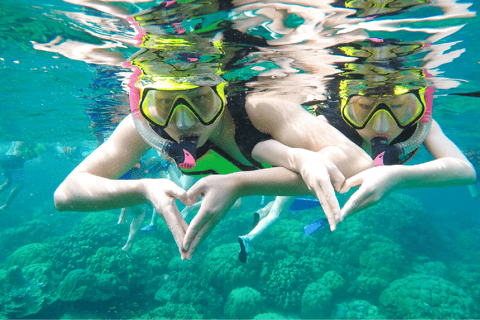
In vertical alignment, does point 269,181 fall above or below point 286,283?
above

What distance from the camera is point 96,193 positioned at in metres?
2.31

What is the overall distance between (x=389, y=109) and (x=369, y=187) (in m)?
2.35

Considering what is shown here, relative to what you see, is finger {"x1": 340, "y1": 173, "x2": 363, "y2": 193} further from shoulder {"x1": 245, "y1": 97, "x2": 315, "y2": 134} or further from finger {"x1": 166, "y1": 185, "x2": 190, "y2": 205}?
finger {"x1": 166, "y1": 185, "x2": 190, "y2": 205}

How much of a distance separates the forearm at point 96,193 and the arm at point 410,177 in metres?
1.67

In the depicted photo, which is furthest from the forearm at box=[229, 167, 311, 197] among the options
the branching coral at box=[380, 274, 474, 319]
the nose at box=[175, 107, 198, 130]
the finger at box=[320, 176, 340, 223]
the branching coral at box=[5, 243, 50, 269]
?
the branching coral at box=[5, 243, 50, 269]

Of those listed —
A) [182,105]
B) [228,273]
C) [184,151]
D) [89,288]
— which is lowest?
[228,273]

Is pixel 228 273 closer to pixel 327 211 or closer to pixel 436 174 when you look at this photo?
A: pixel 436 174

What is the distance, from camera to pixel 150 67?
564 centimetres

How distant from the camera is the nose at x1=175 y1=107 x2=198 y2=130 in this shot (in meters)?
3.05

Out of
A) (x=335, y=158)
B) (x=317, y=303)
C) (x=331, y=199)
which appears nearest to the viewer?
(x=331, y=199)

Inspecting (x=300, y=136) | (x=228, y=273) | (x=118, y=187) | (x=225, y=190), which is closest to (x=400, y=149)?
(x=300, y=136)

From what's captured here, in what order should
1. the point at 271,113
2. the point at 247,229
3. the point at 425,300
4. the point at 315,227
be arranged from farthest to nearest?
the point at 247,229
the point at 425,300
the point at 315,227
the point at 271,113

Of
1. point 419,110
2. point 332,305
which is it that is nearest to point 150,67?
point 419,110

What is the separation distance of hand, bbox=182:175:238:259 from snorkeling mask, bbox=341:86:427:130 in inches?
111
